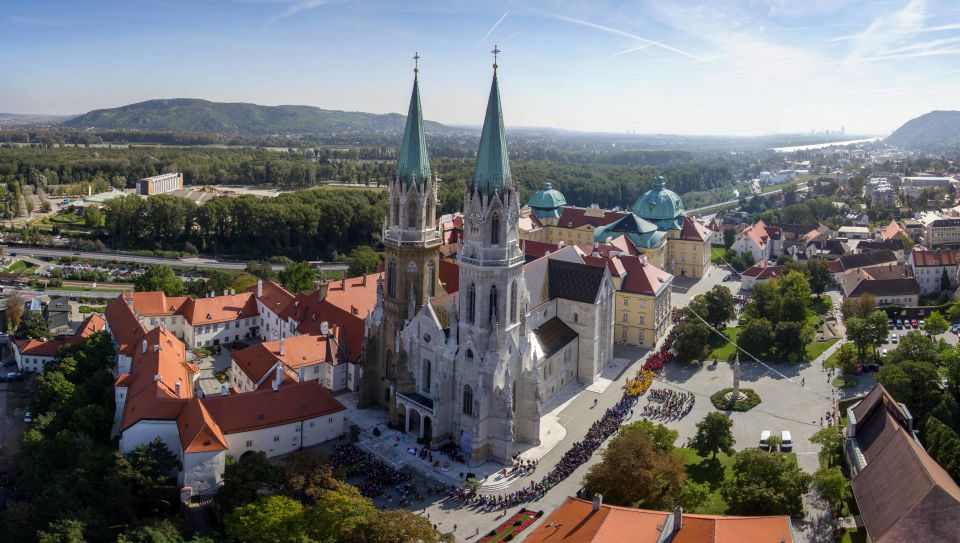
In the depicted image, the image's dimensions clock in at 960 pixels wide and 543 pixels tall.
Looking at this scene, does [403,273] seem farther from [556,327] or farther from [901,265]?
[901,265]

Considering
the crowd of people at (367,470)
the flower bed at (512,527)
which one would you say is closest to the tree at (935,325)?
the flower bed at (512,527)

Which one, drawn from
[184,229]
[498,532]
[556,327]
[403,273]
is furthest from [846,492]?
[184,229]

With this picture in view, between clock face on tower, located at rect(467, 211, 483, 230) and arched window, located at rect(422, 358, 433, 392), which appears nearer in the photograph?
clock face on tower, located at rect(467, 211, 483, 230)

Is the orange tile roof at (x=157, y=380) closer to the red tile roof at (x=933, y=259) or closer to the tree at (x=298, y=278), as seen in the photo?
the tree at (x=298, y=278)

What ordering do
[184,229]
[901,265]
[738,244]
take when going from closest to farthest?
[901,265]
[738,244]
[184,229]

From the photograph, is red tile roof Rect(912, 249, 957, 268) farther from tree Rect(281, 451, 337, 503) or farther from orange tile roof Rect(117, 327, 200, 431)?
orange tile roof Rect(117, 327, 200, 431)

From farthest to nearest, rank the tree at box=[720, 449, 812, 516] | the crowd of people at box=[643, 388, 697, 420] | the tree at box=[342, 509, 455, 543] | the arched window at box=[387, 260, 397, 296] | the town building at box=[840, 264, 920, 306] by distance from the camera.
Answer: the town building at box=[840, 264, 920, 306] < the crowd of people at box=[643, 388, 697, 420] < the arched window at box=[387, 260, 397, 296] < the tree at box=[720, 449, 812, 516] < the tree at box=[342, 509, 455, 543]

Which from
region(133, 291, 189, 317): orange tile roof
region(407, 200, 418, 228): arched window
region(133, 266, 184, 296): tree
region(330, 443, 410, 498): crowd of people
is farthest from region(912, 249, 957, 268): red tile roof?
region(133, 266, 184, 296): tree
